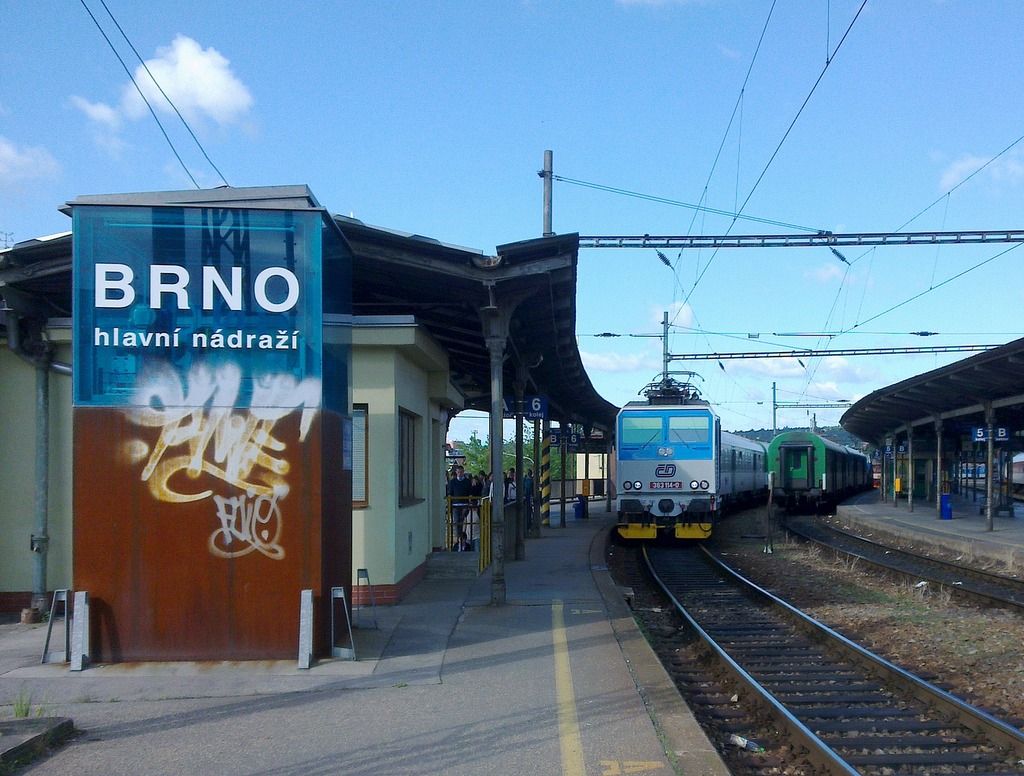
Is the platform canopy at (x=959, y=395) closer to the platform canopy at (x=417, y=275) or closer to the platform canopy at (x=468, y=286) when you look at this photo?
the platform canopy at (x=468, y=286)

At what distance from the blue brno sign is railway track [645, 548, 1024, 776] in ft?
15.7

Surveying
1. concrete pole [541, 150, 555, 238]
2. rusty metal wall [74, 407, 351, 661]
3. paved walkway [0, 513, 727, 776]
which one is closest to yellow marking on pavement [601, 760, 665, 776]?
paved walkway [0, 513, 727, 776]

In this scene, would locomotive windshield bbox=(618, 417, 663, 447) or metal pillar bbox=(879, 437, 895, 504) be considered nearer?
locomotive windshield bbox=(618, 417, 663, 447)

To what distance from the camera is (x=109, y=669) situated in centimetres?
824

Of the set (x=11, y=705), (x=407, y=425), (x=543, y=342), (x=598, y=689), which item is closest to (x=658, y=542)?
(x=543, y=342)

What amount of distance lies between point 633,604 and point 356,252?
21.7 ft

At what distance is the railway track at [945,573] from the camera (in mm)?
14407

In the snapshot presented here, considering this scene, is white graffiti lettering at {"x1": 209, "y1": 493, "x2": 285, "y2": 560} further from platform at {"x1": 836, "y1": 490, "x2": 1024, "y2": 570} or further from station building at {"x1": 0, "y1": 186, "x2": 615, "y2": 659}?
platform at {"x1": 836, "y1": 490, "x2": 1024, "y2": 570}

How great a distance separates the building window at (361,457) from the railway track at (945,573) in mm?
8356

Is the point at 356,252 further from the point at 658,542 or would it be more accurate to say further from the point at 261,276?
the point at 658,542

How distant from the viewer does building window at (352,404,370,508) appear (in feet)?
39.4

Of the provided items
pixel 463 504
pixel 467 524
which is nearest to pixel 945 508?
pixel 463 504

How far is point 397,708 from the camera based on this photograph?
7.23 metres

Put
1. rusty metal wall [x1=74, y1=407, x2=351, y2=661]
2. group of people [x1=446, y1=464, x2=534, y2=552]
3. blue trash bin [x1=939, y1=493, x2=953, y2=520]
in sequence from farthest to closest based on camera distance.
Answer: blue trash bin [x1=939, y1=493, x2=953, y2=520] < group of people [x1=446, y1=464, x2=534, y2=552] < rusty metal wall [x1=74, y1=407, x2=351, y2=661]
